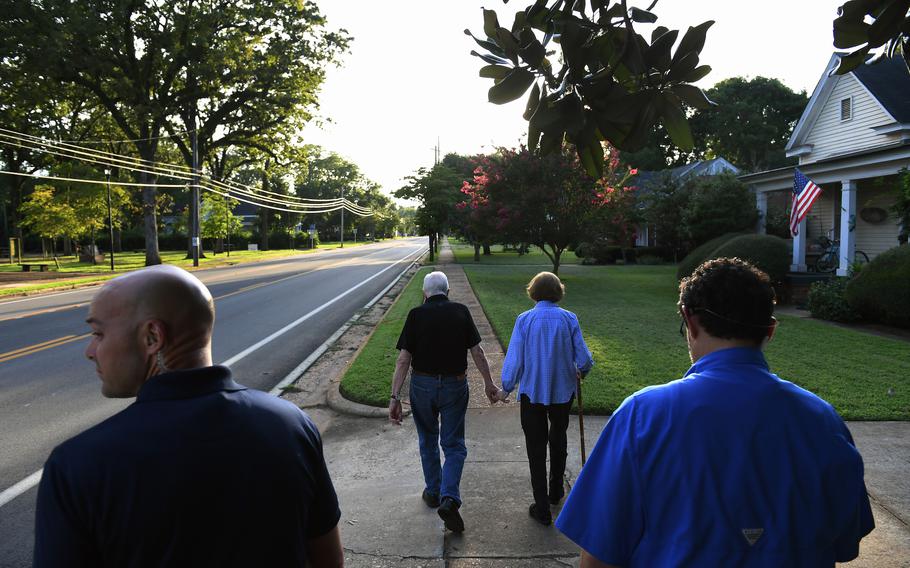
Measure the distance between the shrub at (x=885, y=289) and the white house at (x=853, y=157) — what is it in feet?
11.2

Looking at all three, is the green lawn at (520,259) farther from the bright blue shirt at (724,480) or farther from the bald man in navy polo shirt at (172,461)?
the bald man in navy polo shirt at (172,461)

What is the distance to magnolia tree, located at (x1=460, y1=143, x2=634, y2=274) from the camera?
21.9 meters

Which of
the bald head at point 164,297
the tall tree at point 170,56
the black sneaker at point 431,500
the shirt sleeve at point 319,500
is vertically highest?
the tall tree at point 170,56

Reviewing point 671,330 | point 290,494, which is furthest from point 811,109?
point 290,494

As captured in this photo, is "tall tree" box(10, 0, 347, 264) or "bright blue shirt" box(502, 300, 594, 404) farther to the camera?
"tall tree" box(10, 0, 347, 264)

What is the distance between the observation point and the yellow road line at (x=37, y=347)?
35.3 feet

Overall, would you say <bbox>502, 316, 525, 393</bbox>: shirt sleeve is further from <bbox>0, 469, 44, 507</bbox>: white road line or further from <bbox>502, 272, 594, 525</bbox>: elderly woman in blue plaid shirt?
<bbox>0, 469, 44, 507</bbox>: white road line

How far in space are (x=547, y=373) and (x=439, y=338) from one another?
2.90ft

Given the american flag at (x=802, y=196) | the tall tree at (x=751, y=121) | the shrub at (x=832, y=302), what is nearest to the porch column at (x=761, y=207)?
the american flag at (x=802, y=196)

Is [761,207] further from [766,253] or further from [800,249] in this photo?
[766,253]

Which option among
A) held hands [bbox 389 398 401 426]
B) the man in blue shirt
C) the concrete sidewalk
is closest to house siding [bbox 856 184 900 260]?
the concrete sidewalk

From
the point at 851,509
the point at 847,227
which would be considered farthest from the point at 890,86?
the point at 851,509

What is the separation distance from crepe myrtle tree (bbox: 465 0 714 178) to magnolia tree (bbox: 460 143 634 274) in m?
19.0

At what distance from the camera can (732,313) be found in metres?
1.82
